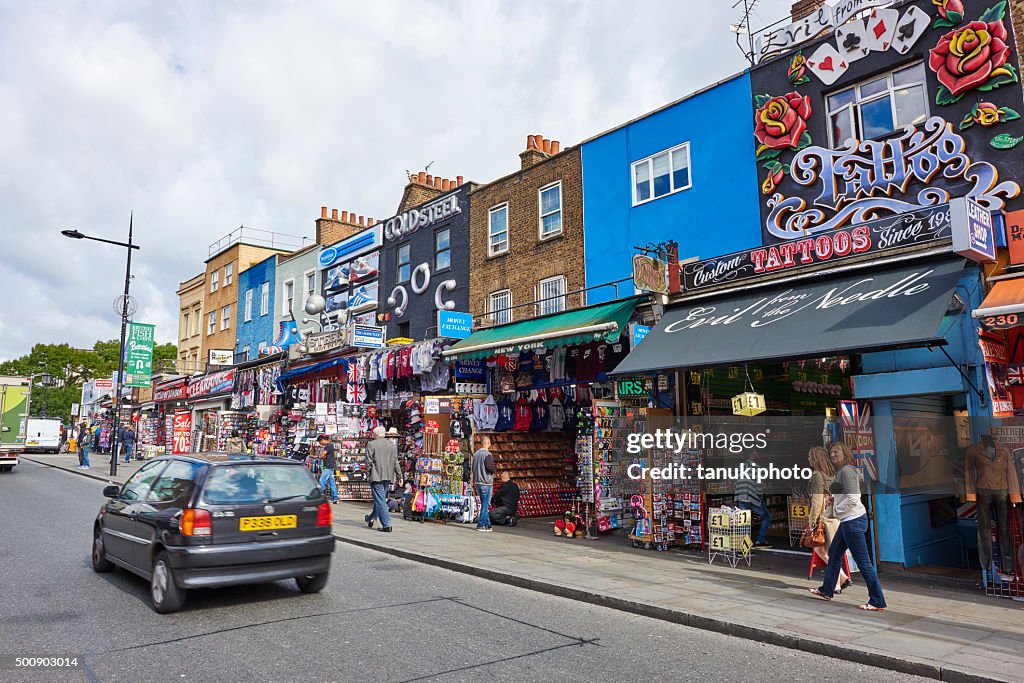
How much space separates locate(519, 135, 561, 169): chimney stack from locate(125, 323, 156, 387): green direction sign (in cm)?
1818

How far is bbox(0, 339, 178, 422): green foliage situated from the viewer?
72.9m

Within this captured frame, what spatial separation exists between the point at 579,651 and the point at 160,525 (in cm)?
440

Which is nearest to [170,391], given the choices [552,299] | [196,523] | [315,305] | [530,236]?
[315,305]

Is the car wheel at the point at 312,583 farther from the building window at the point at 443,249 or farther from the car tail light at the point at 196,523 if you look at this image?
the building window at the point at 443,249

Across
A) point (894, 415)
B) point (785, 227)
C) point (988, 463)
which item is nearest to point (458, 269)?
point (785, 227)

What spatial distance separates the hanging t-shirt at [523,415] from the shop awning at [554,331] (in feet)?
5.75

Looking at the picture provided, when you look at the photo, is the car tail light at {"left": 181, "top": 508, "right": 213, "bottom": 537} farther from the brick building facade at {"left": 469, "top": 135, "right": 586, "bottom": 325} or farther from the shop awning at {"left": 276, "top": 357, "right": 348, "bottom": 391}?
the shop awning at {"left": 276, "top": 357, "right": 348, "bottom": 391}

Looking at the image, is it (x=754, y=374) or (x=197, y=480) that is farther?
(x=754, y=374)

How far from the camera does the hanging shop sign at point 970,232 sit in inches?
319

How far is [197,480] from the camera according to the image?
22.5ft

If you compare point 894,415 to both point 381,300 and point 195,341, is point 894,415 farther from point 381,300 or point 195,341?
point 195,341

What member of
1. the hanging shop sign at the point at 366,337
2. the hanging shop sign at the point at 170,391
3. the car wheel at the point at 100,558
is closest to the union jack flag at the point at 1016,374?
the car wheel at the point at 100,558

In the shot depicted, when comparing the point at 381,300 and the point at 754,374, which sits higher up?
the point at 381,300

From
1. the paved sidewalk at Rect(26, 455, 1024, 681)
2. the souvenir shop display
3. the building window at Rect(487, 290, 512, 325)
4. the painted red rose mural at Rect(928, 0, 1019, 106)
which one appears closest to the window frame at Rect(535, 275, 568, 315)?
the building window at Rect(487, 290, 512, 325)
